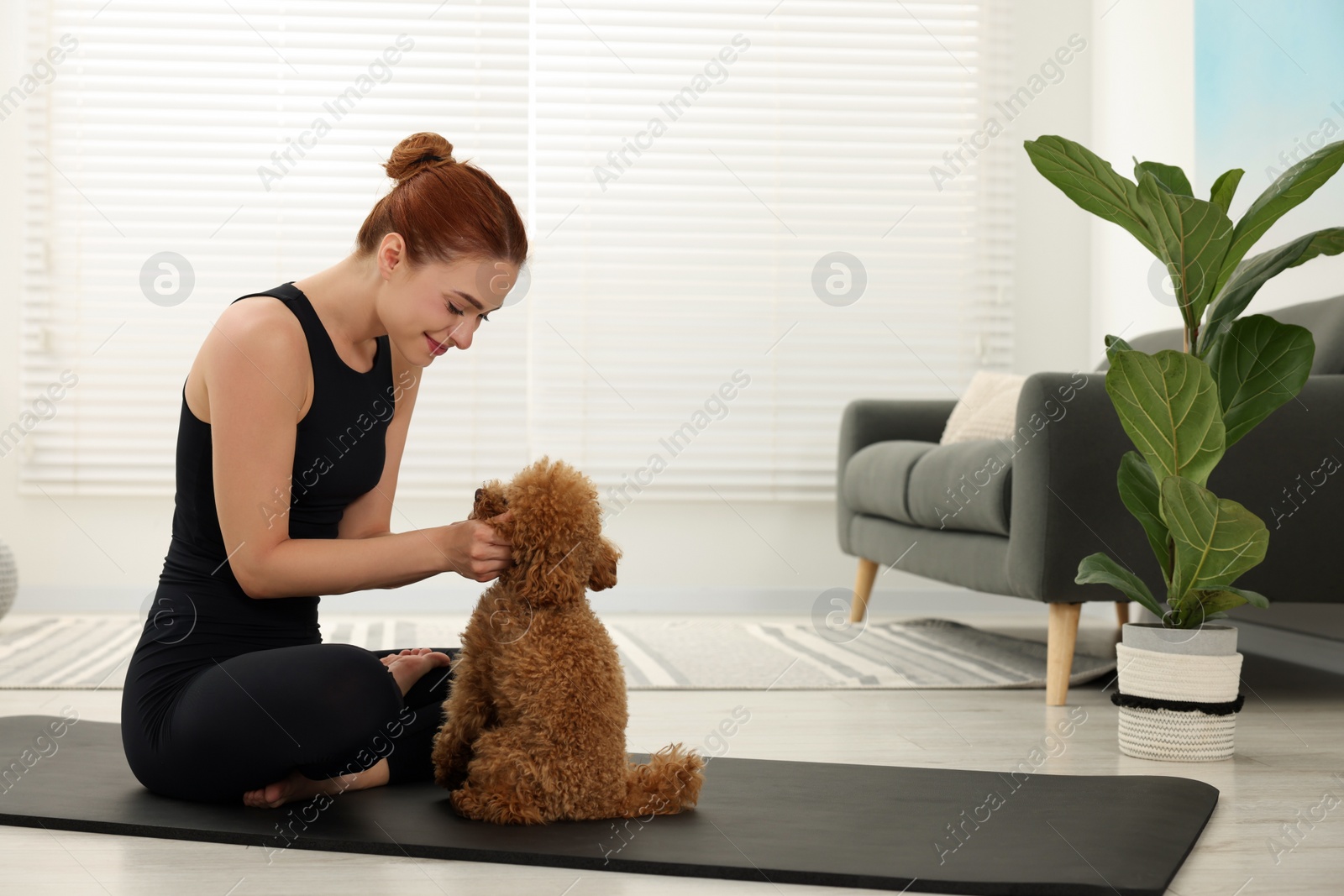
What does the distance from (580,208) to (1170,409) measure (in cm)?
288

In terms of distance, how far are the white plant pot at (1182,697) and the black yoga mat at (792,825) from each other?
0.72 ft

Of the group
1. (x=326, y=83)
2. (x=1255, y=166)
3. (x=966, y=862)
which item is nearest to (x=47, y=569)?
(x=326, y=83)

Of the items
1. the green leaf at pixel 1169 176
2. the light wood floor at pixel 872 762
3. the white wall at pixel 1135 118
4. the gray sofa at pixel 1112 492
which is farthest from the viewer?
the white wall at pixel 1135 118

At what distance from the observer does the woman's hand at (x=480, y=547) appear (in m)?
1.40

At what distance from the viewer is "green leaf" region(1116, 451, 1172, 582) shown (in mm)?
2064

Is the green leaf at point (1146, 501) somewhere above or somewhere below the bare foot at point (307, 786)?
above

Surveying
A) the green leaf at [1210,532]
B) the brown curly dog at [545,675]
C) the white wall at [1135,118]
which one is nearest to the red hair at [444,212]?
the brown curly dog at [545,675]

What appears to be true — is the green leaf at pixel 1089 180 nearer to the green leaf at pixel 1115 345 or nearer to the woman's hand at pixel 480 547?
the green leaf at pixel 1115 345

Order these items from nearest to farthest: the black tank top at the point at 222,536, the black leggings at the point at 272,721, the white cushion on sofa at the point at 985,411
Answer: the black leggings at the point at 272,721, the black tank top at the point at 222,536, the white cushion on sofa at the point at 985,411

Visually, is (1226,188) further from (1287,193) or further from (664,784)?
(664,784)

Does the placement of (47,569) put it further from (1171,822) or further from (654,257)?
(1171,822)

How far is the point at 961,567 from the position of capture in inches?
114

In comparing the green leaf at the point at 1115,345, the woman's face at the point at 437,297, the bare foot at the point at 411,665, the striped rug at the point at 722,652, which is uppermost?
the woman's face at the point at 437,297

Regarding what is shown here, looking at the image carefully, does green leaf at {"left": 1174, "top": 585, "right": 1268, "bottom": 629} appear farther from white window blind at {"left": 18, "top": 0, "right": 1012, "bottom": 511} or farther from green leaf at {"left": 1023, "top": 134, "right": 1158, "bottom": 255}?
white window blind at {"left": 18, "top": 0, "right": 1012, "bottom": 511}
